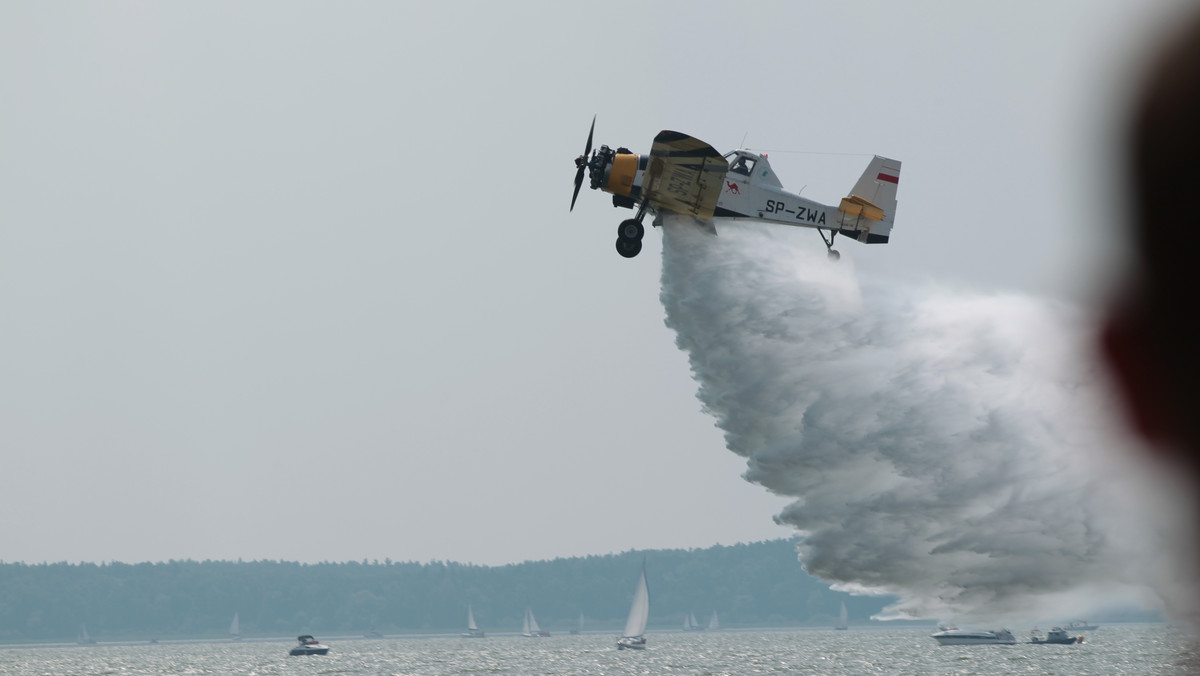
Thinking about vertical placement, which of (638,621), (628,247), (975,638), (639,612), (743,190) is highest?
(743,190)

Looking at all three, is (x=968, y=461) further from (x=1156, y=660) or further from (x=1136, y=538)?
(x=1156, y=660)

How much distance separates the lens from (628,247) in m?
33.3

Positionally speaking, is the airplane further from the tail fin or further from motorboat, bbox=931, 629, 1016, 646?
motorboat, bbox=931, 629, 1016, 646

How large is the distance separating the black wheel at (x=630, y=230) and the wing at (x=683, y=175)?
69 cm

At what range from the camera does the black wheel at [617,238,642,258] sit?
33.3 meters

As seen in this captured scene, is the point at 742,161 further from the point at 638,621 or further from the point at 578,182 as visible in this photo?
the point at 638,621

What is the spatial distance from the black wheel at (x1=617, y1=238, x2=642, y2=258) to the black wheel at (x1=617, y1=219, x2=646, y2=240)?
107 millimetres

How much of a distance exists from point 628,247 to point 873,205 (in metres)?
6.63

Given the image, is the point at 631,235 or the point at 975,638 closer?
the point at 631,235

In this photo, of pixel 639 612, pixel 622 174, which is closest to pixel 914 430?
pixel 622 174

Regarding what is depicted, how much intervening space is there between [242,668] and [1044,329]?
98.5 metres

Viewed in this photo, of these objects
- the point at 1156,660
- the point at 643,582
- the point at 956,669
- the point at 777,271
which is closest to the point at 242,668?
the point at 643,582

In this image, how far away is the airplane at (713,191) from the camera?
33.2 m

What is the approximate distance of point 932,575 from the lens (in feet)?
95.0
